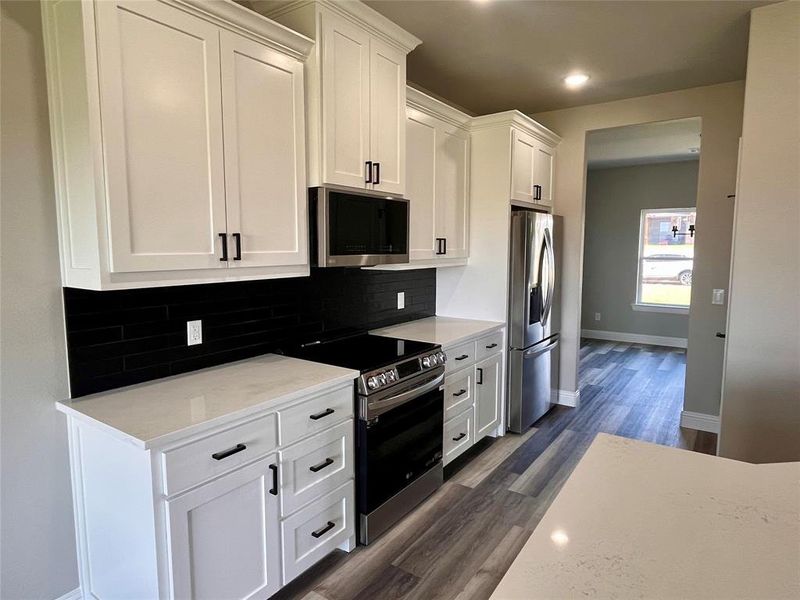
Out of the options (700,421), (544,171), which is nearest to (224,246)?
(544,171)

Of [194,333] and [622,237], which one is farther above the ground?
[622,237]

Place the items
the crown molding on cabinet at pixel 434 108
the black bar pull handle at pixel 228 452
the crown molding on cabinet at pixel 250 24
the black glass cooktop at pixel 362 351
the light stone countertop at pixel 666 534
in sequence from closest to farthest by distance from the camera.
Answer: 1. the light stone countertop at pixel 666 534
2. the black bar pull handle at pixel 228 452
3. the crown molding on cabinet at pixel 250 24
4. the black glass cooktop at pixel 362 351
5. the crown molding on cabinet at pixel 434 108

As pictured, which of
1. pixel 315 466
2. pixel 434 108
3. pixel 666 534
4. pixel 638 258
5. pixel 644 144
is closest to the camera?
pixel 666 534

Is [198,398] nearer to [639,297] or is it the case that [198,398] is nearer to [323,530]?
[323,530]

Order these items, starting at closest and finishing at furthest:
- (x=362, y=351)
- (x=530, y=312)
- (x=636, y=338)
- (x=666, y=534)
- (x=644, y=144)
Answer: (x=666, y=534), (x=362, y=351), (x=530, y=312), (x=644, y=144), (x=636, y=338)

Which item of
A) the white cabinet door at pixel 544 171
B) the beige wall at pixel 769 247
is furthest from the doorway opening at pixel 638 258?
the beige wall at pixel 769 247

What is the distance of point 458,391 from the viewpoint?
3062 mm

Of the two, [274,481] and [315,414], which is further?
[315,414]

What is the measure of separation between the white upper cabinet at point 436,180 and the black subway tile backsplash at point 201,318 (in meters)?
0.46

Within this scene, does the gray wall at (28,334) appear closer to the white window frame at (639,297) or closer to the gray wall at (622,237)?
the gray wall at (622,237)

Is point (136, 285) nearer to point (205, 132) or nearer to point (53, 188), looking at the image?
point (53, 188)

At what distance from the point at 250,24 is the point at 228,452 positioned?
165 cm

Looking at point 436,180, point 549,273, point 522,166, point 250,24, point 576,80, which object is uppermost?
point 576,80

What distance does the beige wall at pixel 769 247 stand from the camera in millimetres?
2373
